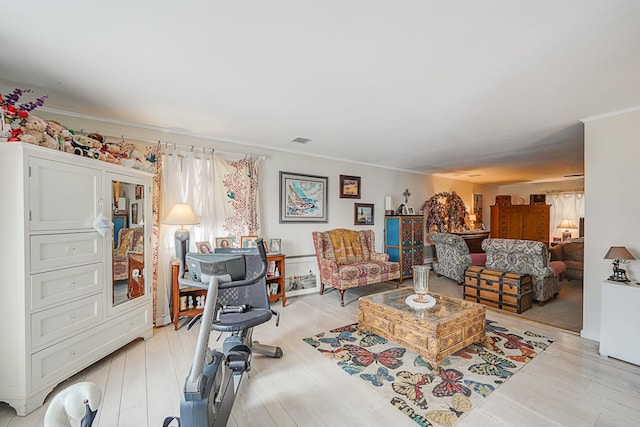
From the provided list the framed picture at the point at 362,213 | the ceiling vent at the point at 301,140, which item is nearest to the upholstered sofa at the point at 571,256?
the framed picture at the point at 362,213

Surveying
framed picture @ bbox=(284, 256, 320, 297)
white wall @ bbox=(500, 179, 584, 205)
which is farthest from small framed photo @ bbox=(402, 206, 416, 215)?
white wall @ bbox=(500, 179, 584, 205)

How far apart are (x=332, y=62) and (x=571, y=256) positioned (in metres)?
6.35

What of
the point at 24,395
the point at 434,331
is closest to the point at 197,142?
the point at 24,395

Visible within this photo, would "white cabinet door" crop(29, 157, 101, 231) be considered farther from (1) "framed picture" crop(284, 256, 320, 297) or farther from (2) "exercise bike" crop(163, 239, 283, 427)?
(1) "framed picture" crop(284, 256, 320, 297)

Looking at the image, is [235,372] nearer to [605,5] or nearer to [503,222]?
[605,5]

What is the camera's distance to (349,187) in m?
5.22

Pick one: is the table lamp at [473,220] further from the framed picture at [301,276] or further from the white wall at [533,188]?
the framed picture at [301,276]

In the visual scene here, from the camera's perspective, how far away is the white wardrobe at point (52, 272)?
1.82m

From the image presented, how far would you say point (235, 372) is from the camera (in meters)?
1.94

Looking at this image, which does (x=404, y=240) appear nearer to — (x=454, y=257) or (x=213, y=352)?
(x=454, y=257)

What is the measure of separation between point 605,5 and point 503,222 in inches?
293

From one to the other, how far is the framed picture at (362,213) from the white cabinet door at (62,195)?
3989mm

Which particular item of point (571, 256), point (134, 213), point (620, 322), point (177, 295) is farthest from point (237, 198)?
point (571, 256)

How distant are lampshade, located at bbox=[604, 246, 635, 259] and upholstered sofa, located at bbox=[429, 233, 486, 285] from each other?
7.89 feet
